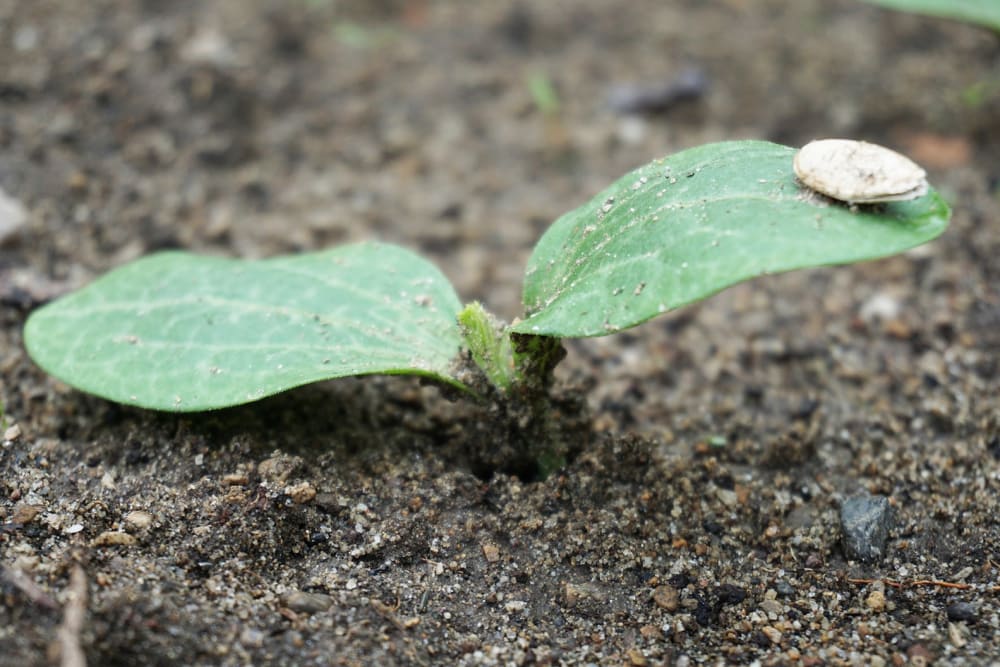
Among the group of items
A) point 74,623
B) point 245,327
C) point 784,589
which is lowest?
point 784,589

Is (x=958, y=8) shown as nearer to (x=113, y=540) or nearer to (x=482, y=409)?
(x=482, y=409)

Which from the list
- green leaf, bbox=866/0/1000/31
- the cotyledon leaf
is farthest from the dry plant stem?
green leaf, bbox=866/0/1000/31

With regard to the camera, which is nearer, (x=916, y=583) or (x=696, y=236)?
(x=696, y=236)

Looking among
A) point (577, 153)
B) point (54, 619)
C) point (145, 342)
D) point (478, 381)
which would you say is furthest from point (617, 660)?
point (577, 153)

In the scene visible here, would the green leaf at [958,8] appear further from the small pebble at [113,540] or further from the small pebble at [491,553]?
the small pebble at [113,540]

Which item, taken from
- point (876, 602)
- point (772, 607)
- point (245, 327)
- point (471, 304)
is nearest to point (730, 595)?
point (772, 607)

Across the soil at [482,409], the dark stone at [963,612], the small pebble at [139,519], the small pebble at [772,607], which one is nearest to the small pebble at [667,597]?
the soil at [482,409]
